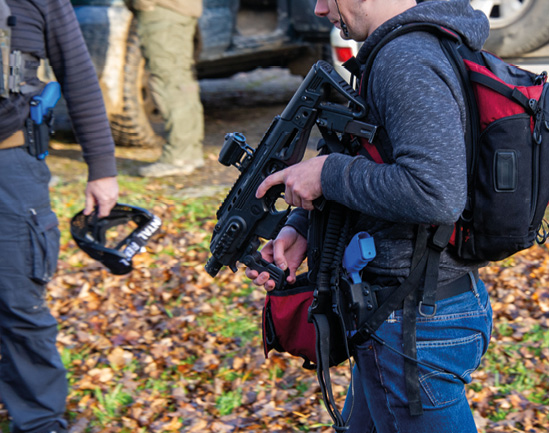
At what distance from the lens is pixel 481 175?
5.58 ft

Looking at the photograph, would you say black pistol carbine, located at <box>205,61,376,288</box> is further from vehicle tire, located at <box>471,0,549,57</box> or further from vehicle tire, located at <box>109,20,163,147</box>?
vehicle tire, located at <box>109,20,163,147</box>

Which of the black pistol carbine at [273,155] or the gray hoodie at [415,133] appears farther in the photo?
the black pistol carbine at [273,155]

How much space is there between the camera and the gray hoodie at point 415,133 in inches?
62.2

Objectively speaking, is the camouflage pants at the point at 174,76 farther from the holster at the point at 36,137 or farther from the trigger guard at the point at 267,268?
the trigger guard at the point at 267,268

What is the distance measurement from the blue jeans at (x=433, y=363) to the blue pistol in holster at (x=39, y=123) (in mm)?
1711

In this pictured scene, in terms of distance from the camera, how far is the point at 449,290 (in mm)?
1868

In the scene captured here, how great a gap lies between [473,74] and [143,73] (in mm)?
6223

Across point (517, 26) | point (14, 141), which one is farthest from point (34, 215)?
point (517, 26)

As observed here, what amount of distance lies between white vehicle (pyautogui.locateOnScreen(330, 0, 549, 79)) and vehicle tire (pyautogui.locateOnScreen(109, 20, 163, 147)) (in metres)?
3.48

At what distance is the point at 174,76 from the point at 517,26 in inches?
121

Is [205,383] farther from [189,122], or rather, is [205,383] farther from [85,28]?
[85,28]

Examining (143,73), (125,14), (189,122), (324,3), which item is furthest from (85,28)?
(324,3)

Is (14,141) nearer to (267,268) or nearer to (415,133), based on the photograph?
(267,268)

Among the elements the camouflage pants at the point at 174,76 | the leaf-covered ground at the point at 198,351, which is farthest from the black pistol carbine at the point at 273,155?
the camouflage pants at the point at 174,76
